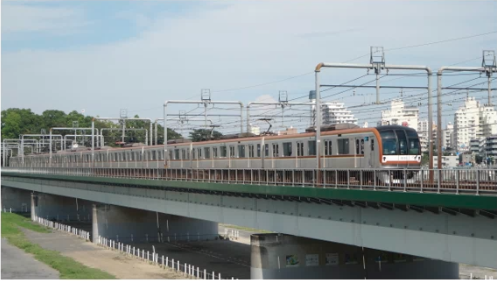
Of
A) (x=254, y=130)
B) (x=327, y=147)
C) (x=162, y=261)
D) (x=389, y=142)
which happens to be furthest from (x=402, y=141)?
(x=254, y=130)

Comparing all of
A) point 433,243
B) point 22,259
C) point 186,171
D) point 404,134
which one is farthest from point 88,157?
point 433,243

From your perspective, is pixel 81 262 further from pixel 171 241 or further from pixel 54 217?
pixel 54 217

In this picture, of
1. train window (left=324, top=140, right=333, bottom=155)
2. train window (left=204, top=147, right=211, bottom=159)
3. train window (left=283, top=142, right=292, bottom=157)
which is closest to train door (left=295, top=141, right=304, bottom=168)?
train window (left=283, top=142, right=292, bottom=157)

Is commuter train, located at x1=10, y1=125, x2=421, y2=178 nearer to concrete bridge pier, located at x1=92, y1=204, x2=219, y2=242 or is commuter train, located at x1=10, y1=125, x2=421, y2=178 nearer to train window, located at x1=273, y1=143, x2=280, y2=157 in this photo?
train window, located at x1=273, y1=143, x2=280, y2=157

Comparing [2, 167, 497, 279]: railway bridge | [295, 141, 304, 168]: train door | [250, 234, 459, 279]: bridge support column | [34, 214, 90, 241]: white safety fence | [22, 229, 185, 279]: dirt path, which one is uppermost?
[295, 141, 304, 168]: train door

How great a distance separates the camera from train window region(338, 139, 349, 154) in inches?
1474

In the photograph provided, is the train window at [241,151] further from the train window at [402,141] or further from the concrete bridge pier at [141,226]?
the concrete bridge pier at [141,226]

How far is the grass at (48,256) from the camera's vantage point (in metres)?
49.8

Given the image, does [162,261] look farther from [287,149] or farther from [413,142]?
[413,142]

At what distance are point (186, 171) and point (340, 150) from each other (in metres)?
16.5

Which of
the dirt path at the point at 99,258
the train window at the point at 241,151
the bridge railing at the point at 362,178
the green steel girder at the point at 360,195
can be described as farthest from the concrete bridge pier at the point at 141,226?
the train window at the point at 241,151

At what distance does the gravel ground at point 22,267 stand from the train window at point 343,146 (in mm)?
22888

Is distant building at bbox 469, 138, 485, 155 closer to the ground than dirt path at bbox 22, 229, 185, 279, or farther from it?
farther from it

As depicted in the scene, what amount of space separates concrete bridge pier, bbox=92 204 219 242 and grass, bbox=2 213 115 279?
24.8 feet
